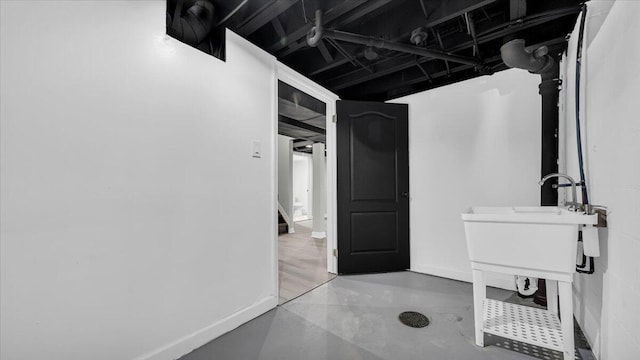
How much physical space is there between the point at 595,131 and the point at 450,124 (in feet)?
4.44

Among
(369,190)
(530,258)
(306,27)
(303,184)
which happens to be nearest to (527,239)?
(530,258)

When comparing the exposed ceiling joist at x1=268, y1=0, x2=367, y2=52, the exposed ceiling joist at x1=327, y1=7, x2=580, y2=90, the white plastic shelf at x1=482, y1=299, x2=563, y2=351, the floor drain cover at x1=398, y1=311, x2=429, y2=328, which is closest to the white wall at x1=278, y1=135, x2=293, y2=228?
the exposed ceiling joist at x1=327, y1=7, x2=580, y2=90

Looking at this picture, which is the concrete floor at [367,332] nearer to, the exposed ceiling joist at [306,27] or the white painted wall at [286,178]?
the exposed ceiling joist at [306,27]

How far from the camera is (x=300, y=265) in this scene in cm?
316

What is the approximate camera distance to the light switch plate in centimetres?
189

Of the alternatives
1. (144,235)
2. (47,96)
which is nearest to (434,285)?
(144,235)

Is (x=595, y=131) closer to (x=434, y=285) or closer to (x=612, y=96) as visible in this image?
(x=612, y=96)

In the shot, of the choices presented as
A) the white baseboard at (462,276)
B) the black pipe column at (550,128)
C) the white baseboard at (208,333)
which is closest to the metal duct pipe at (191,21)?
the white baseboard at (208,333)

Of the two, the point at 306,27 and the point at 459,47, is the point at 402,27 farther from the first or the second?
the point at 306,27

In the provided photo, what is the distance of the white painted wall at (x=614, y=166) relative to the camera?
973 millimetres

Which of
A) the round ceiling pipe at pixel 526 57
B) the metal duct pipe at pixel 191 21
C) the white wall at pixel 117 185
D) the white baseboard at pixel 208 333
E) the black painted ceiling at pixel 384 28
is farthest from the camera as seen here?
the round ceiling pipe at pixel 526 57

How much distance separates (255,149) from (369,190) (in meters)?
1.41

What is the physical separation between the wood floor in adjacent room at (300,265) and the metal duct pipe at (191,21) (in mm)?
2047

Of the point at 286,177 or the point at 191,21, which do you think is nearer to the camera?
the point at 191,21
